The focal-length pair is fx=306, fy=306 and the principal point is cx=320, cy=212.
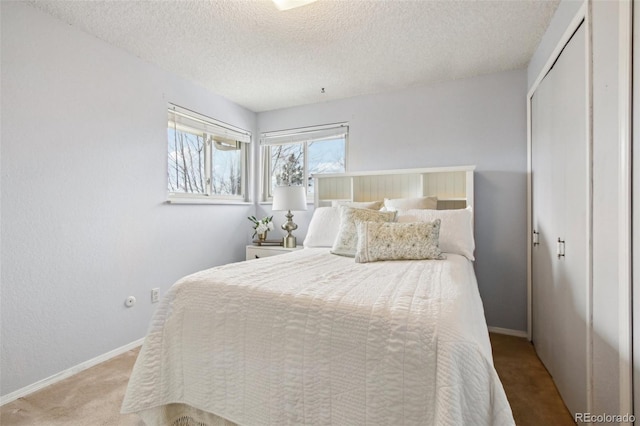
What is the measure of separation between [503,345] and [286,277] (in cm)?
211

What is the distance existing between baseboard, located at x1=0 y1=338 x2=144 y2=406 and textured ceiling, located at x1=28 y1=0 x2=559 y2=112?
7.71 ft

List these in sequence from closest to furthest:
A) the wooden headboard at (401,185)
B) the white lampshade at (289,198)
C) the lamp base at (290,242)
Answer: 1. the wooden headboard at (401,185)
2. the white lampshade at (289,198)
3. the lamp base at (290,242)

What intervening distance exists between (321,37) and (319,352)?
212 centimetres

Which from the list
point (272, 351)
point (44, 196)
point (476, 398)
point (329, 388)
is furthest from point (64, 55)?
point (476, 398)

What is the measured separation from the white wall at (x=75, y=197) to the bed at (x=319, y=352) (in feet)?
3.65

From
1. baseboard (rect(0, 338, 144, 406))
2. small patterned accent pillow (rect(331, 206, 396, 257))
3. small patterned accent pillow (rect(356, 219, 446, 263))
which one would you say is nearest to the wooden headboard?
small patterned accent pillow (rect(331, 206, 396, 257))

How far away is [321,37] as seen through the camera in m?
2.24

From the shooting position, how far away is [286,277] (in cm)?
147

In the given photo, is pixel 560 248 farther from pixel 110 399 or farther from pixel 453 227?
pixel 110 399

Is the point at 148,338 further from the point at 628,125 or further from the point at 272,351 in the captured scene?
the point at 628,125

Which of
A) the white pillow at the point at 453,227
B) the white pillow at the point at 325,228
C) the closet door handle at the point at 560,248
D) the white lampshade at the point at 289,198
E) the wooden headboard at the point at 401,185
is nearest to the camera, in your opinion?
the closet door handle at the point at 560,248

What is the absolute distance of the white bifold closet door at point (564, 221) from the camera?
150 cm

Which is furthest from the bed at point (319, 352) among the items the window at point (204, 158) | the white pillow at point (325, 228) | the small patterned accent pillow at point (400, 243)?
the window at point (204, 158)

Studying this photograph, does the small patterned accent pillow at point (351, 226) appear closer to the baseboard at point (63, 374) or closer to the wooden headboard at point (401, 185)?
the wooden headboard at point (401, 185)
